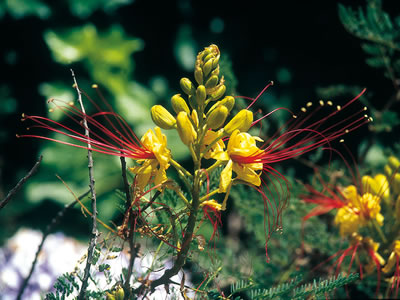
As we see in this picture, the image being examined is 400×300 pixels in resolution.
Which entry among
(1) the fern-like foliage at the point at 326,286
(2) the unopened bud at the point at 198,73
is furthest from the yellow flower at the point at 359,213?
(2) the unopened bud at the point at 198,73

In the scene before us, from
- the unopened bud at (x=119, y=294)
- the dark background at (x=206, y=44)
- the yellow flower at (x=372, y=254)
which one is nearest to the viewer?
the unopened bud at (x=119, y=294)

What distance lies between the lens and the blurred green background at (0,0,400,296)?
2.52 meters

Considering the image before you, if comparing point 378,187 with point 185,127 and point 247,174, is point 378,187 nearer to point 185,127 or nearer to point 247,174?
point 247,174

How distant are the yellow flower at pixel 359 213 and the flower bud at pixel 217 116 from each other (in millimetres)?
562

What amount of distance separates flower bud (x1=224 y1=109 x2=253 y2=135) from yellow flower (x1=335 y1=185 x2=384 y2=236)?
51cm

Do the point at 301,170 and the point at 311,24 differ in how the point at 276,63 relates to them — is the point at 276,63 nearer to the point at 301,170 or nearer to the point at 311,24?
the point at 311,24

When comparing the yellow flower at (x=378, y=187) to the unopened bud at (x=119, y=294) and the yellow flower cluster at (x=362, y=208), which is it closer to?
the yellow flower cluster at (x=362, y=208)

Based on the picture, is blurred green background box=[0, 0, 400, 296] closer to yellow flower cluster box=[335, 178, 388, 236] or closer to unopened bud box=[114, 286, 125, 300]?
yellow flower cluster box=[335, 178, 388, 236]

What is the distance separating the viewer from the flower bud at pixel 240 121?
0.73m

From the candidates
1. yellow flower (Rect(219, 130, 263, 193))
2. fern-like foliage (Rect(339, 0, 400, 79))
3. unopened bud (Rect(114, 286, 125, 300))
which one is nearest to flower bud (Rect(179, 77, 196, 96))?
yellow flower (Rect(219, 130, 263, 193))

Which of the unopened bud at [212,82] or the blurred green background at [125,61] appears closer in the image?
the unopened bud at [212,82]

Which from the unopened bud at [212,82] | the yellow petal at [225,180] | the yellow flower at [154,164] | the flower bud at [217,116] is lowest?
the yellow petal at [225,180]

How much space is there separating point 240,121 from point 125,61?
219 centimetres

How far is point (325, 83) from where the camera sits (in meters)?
2.38
